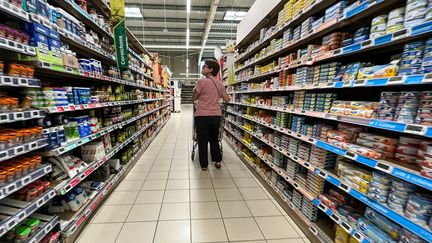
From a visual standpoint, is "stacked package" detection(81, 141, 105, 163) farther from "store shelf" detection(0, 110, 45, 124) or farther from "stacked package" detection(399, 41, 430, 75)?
"stacked package" detection(399, 41, 430, 75)

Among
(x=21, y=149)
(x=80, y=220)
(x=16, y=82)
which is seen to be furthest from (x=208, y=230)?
(x=16, y=82)

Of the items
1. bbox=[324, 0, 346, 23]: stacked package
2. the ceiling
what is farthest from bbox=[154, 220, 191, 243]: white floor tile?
the ceiling

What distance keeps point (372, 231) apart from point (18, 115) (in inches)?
102

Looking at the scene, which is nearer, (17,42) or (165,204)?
(17,42)

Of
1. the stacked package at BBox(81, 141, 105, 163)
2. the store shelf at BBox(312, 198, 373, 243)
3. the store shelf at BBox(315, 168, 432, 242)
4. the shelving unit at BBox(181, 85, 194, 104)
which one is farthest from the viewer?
the shelving unit at BBox(181, 85, 194, 104)

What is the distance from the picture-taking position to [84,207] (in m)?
2.15

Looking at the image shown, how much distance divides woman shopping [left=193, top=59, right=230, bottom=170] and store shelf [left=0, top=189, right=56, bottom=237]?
2.51m

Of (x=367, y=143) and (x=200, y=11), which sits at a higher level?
(x=200, y=11)

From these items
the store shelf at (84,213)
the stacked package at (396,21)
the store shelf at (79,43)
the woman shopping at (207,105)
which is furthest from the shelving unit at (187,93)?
the stacked package at (396,21)

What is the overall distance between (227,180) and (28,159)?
2.64 meters

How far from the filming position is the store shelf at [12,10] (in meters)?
1.23

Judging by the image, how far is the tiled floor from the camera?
2092mm

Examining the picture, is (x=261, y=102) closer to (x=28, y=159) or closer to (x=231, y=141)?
(x=231, y=141)

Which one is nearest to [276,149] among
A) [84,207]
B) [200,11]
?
[84,207]
